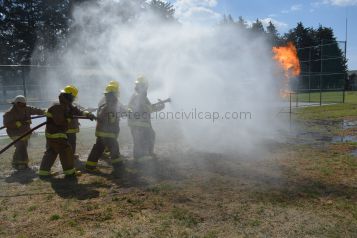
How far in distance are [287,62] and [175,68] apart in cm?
1538

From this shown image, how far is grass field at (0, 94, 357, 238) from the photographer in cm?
439

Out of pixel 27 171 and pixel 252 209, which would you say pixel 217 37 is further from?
pixel 252 209

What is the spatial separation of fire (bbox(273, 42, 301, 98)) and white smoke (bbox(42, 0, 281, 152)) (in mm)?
8611

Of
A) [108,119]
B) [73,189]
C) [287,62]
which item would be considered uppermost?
[287,62]

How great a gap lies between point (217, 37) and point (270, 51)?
1108cm

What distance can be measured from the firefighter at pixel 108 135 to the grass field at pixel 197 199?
327 millimetres

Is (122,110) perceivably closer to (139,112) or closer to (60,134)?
(139,112)

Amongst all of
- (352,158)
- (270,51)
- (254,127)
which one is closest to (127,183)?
(352,158)

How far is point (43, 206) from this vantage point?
5.37 m

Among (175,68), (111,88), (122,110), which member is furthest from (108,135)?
(175,68)

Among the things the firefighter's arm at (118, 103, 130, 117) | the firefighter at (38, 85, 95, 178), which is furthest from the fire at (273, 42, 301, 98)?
the firefighter at (38, 85, 95, 178)

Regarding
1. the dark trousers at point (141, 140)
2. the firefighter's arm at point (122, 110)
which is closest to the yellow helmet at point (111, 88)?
the firefighter's arm at point (122, 110)

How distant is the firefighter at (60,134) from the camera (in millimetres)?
6895

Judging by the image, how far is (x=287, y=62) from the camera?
26375 mm
